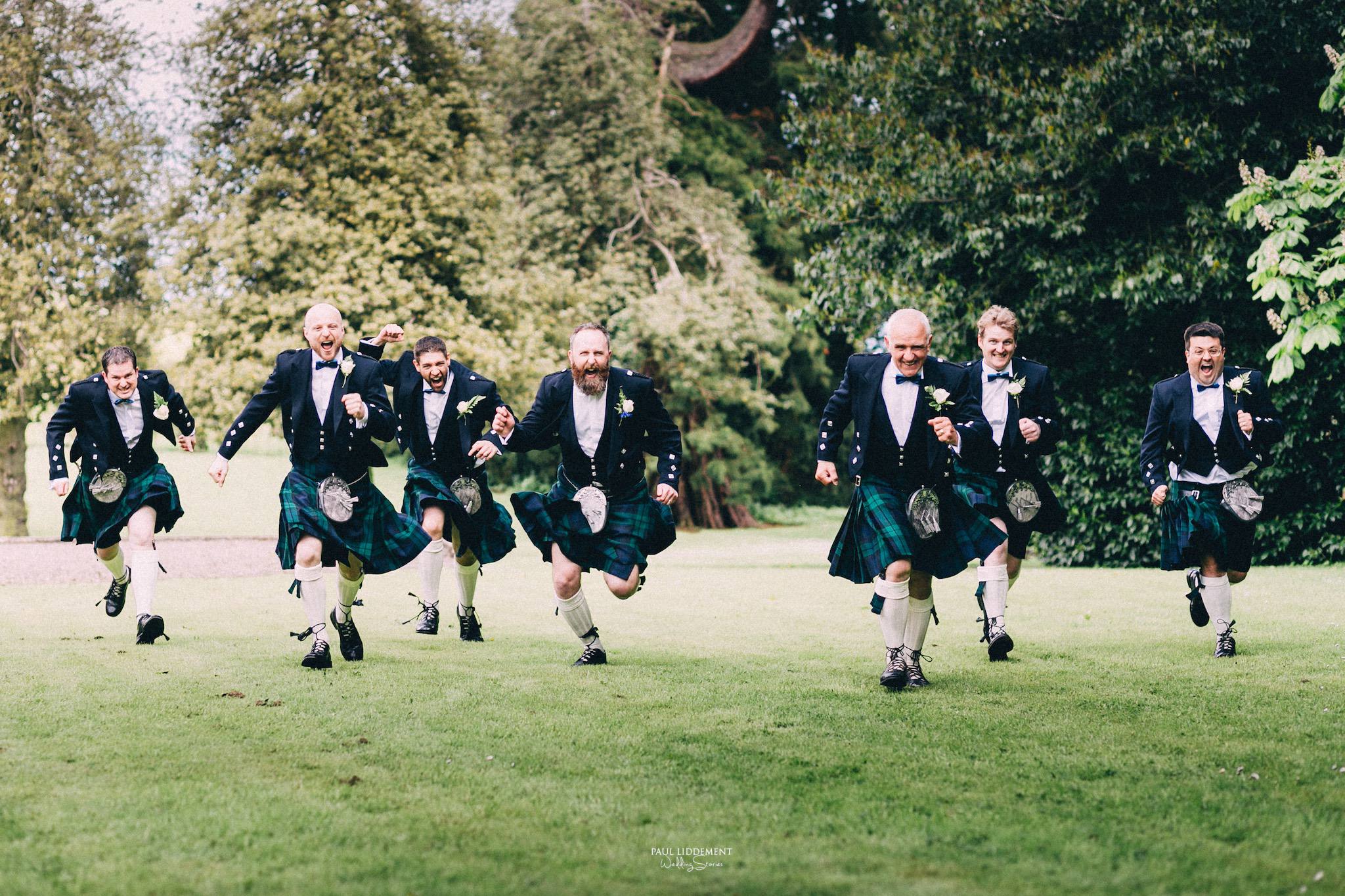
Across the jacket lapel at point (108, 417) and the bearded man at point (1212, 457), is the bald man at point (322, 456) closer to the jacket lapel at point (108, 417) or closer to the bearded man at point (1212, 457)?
the jacket lapel at point (108, 417)

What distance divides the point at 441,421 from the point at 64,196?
44.1ft

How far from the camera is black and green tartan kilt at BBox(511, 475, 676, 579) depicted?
7.60 meters

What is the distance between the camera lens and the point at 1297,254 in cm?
1189

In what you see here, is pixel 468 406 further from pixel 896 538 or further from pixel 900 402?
pixel 896 538

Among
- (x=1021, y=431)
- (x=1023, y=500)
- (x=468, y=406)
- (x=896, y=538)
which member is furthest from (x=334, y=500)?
(x=1023, y=500)

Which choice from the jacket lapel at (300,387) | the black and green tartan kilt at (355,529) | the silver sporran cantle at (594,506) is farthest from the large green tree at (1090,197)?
the jacket lapel at (300,387)

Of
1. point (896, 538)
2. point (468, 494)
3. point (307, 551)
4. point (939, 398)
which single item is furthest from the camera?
Answer: point (468, 494)

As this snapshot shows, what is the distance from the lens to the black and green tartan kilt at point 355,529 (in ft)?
25.0

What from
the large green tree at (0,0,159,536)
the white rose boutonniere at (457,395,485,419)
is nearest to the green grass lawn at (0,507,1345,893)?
the white rose boutonniere at (457,395,485,419)

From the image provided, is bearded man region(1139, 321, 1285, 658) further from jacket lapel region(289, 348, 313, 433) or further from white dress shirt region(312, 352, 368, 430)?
jacket lapel region(289, 348, 313, 433)

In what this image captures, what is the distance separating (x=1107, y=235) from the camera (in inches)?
611

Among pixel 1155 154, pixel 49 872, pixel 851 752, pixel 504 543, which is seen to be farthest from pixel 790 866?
pixel 1155 154

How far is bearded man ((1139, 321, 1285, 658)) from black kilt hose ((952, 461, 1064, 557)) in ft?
2.15

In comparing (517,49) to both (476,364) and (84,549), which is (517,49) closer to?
(476,364)
